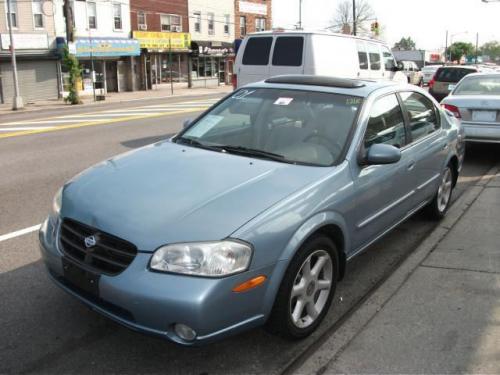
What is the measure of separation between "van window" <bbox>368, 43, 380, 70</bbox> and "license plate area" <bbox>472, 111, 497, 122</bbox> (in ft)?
17.2

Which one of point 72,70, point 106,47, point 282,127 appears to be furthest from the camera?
point 106,47

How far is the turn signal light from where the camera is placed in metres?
2.81

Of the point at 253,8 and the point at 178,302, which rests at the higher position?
the point at 253,8

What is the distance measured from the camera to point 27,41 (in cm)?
2769

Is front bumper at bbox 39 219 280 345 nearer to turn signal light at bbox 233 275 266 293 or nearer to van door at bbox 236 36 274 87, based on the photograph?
turn signal light at bbox 233 275 266 293

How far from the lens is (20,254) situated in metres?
4.68

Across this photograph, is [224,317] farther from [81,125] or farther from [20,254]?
[81,125]

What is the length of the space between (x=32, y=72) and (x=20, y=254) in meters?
26.8

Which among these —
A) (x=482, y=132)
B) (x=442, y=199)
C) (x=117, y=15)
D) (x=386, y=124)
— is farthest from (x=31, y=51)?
(x=386, y=124)

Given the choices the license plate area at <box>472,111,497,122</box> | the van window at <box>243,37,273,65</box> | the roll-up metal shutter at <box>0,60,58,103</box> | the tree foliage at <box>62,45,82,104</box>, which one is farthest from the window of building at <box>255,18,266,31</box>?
the license plate area at <box>472,111,497,122</box>

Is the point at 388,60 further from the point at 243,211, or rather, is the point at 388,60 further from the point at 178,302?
the point at 178,302

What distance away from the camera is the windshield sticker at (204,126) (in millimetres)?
4477

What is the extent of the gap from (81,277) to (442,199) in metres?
4.27

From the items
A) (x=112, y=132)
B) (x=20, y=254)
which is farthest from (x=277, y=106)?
(x=112, y=132)
